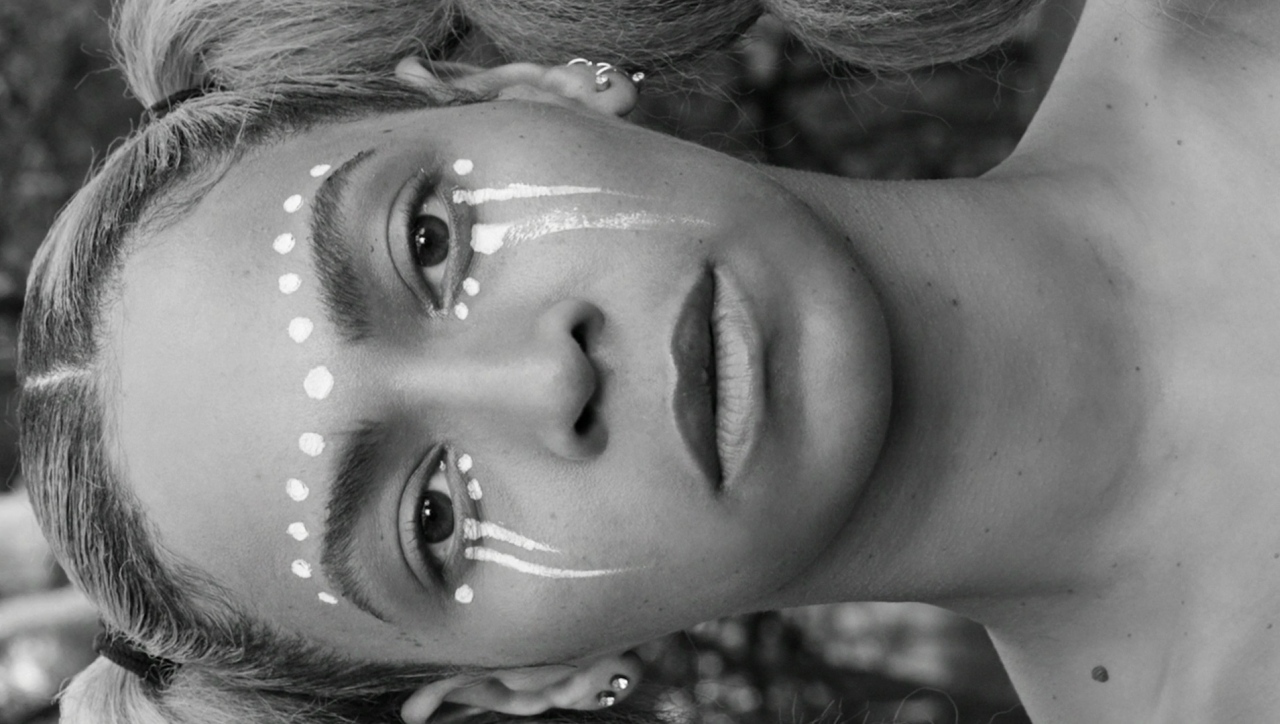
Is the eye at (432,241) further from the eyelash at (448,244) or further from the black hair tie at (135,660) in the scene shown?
the black hair tie at (135,660)

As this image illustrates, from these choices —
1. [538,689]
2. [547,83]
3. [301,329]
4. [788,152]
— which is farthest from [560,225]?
[788,152]

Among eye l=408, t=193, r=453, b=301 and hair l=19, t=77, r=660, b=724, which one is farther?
hair l=19, t=77, r=660, b=724

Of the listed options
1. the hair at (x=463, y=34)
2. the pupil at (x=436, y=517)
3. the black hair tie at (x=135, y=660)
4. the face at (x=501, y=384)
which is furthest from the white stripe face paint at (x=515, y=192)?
the black hair tie at (x=135, y=660)

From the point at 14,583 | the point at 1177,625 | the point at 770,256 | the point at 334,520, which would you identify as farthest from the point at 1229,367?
the point at 14,583

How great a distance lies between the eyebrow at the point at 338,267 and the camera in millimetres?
1415

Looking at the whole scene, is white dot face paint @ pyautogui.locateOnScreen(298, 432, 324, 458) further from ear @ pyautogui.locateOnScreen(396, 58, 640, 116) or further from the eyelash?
ear @ pyautogui.locateOnScreen(396, 58, 640, 116)

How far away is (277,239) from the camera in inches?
58.1

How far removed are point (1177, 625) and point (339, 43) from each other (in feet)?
5.39

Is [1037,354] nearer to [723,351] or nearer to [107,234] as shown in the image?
[723,351]

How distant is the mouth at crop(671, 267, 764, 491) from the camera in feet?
4.41

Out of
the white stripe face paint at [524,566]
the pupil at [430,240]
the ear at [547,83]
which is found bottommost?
the white stripe face paint at [524,566]

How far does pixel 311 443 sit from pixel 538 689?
23.4 inches

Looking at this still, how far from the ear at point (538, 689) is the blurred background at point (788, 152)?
0.42 metres

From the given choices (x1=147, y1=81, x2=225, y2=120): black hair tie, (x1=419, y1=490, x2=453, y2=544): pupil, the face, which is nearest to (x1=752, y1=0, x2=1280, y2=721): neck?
the face
